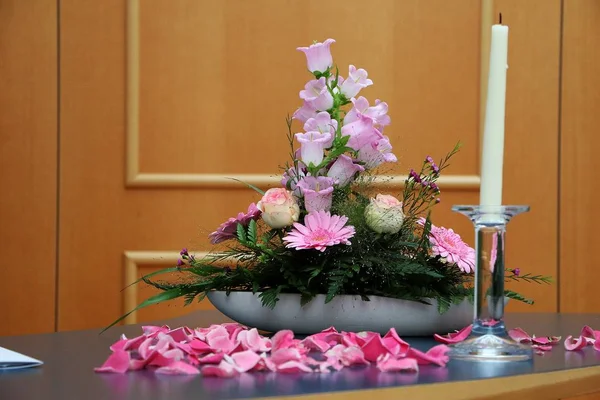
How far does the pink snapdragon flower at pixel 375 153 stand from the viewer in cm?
100

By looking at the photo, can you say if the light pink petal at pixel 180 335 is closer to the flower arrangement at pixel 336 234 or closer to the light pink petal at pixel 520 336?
the flower arrangement at pixel 336 234

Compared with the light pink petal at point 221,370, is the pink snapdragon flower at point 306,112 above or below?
above

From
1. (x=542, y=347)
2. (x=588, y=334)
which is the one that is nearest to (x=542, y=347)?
(x=542, y=347)

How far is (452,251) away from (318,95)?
22 centimetres

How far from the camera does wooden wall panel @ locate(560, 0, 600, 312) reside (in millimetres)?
2447

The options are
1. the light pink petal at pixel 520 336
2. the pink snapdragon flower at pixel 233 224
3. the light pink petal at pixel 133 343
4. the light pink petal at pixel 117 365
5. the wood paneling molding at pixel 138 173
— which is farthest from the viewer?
the wood paneling molding at pixel 138 173

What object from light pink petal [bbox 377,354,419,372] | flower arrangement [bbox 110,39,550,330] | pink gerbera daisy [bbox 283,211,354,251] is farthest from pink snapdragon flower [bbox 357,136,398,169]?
light pink petal [bbox 377,354,419,372]

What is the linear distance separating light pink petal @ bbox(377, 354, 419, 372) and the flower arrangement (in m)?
0.19

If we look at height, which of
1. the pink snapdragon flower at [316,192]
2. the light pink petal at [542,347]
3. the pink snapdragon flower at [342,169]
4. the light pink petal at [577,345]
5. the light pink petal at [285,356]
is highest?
the pink snapdragon flower at [342,169]

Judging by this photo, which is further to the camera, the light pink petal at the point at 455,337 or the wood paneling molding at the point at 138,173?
the wood paneling molding at the point at 138,173

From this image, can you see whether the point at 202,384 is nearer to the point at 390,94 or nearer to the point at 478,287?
the point at 478,287

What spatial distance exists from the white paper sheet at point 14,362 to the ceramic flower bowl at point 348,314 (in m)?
0.25

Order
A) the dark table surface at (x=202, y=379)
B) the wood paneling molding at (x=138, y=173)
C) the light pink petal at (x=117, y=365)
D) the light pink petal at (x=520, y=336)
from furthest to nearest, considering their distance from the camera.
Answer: the wood paneling molding at (x=138, y=173) < the light pink petal at (x=520, y=336) < the light pink petal at (x=117, y=365) < the dark table surface at (x=202, y=379)

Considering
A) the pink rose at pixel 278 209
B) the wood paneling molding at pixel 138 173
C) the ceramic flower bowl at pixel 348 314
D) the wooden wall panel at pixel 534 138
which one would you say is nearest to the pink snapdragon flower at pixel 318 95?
the pink rose at pixel 278 209
